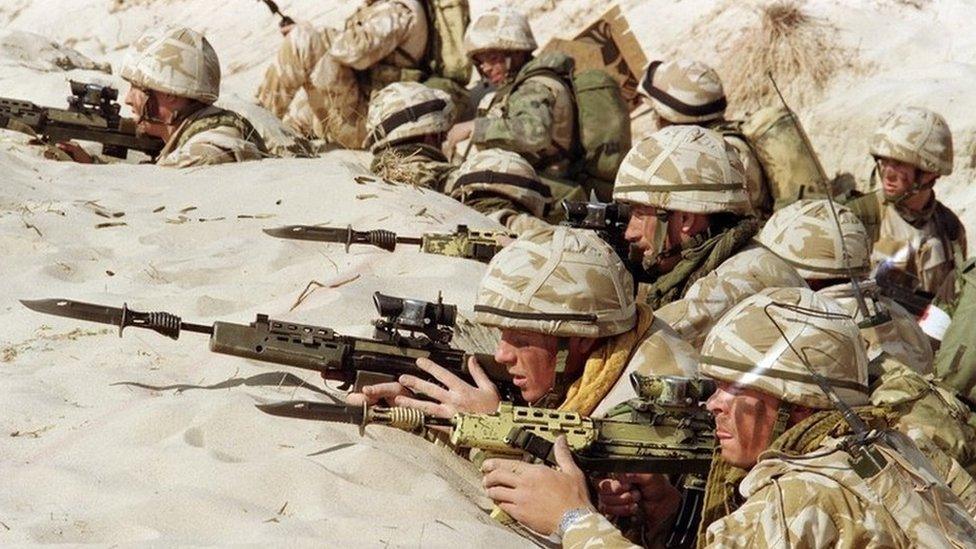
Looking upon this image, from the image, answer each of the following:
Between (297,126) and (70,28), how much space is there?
19.4 feet

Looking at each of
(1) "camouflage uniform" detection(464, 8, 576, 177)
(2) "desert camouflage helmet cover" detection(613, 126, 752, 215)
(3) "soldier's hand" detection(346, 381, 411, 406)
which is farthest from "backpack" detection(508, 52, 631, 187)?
(3) "soldier's hand" detection(346, 381, 411, 406)

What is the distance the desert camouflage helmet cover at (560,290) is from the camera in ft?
21.1

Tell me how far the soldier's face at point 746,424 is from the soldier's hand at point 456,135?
329 inches

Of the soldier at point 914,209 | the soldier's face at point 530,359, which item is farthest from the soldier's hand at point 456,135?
the soldier's face at point 530,359

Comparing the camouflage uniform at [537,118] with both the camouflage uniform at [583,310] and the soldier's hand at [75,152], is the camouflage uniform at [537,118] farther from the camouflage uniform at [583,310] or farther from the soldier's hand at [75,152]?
the camouflage uniform at [583,310]

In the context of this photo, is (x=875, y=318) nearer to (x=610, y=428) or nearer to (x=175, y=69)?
(x=610, y=428)

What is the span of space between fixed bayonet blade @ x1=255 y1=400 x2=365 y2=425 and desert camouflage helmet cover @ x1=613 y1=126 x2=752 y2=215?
2604mm

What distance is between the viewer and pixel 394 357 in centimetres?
689

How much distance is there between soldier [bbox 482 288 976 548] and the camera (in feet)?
16.0

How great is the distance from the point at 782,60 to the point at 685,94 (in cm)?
345

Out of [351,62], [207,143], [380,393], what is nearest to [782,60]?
[351,62]

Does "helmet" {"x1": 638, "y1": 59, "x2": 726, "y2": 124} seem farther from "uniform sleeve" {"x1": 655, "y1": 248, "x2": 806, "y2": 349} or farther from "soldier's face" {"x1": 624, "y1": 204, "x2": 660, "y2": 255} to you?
"uniform sleeve" {"x1": 655, "y1": 248, "x2": 806, "y2": 349}

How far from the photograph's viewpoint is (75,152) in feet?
39.6

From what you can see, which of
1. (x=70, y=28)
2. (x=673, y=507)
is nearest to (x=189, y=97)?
(x=673, y=507)
